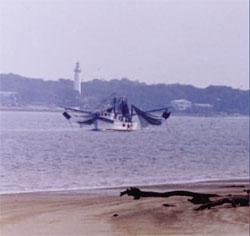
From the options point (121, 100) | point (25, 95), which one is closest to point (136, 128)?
point (121, 100)

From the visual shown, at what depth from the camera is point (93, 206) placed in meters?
6.03

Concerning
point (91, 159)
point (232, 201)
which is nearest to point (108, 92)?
point (91, 159)

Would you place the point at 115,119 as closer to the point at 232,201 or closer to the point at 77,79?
the point at 77,79

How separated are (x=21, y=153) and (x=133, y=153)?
4234 millimetres

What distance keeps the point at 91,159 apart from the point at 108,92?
280 cm

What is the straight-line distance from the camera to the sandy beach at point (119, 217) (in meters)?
4.85

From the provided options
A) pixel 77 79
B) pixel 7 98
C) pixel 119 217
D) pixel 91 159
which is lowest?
pixel 91 159

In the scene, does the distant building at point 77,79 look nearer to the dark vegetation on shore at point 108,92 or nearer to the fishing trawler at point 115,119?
the dark vegetation on shore at point 108,92

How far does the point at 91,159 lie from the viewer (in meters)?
12.9

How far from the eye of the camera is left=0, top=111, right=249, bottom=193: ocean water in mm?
9076

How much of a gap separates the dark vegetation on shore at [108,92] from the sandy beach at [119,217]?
6.28 feet

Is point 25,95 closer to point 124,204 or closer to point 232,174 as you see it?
point 124,204

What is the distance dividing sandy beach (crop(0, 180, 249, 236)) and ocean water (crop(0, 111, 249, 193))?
5.28 feet

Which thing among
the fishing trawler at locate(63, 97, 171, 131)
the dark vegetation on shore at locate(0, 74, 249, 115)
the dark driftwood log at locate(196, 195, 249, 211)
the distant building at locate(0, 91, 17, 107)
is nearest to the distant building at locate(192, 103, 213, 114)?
the dark vegetation on shore at locate(0, 74, 249, 115)
